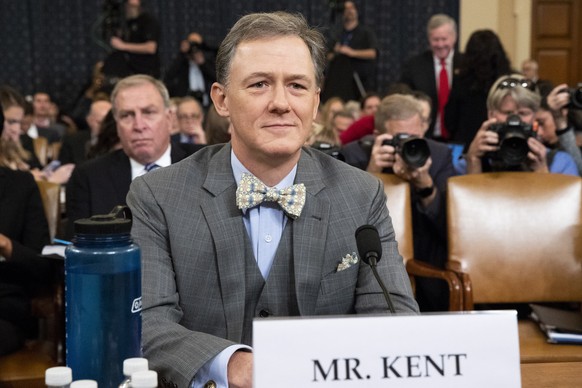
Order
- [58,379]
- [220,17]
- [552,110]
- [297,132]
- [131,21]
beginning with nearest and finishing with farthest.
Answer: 1. [58,379]
2. [297,132]
3. [552,110]
4. [131,21]
5. [220,17]

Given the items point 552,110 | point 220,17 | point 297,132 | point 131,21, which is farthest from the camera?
point 220,17

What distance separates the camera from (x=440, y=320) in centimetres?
120

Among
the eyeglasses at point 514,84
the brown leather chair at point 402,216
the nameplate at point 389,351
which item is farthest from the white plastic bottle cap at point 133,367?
the eyeglasses at point 514,84

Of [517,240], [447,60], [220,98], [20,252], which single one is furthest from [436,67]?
[220,98]

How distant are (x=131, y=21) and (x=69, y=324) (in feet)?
26.3

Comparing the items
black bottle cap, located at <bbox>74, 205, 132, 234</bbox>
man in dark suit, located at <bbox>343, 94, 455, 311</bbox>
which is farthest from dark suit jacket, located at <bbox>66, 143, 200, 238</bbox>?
black bottle cap, located at <bbox>74, 205, 132, 234</bbox>

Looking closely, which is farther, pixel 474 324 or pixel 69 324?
pixel 69 324

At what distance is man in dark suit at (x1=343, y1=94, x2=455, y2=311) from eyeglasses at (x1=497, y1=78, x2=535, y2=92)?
14.2 inches

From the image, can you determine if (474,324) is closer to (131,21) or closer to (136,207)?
(136,207)

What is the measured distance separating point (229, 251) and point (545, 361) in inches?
50.8

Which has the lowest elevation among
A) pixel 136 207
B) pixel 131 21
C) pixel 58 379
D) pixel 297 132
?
pixel 58 379

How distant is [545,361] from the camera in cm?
271

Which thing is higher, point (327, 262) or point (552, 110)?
point (552, 110)

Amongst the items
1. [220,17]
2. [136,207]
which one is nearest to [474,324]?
[136,207]
